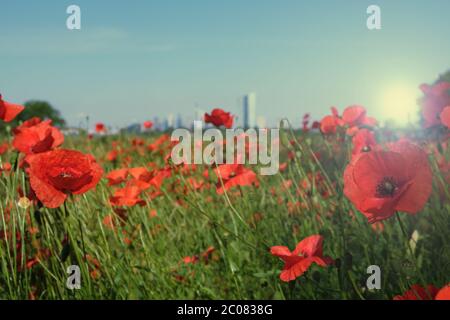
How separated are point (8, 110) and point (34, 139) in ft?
0.31

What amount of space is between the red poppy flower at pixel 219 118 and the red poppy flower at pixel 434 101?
0.58 metres

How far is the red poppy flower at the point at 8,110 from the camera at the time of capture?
1116mm

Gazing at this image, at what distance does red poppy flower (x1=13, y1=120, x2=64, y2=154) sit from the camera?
1.19 m

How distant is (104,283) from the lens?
4.91 feet

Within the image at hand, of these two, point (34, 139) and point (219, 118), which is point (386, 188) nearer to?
point (34, 139)

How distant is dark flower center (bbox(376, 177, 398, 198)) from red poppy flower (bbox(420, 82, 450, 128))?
70 cm

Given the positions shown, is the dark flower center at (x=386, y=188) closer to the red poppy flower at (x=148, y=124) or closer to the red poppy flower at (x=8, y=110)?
the red poppy flower at (x=8, y=110)

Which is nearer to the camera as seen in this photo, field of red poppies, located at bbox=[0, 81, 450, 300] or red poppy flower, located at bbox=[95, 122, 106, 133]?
field of red poppies, located at bbox=[0, 81, 450, 300]

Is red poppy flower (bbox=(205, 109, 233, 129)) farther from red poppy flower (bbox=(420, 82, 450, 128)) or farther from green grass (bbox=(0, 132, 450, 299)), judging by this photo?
red poppy flower (bbox=(420, 82, 450, 128))

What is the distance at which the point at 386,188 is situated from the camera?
2.39ft

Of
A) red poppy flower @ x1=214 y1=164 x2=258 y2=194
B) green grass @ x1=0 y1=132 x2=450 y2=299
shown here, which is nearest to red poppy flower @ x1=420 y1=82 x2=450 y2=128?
green grass @ x1=0 y1=132 x2=450 y2=299

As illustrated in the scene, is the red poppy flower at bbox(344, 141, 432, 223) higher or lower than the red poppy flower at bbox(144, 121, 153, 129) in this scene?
higher
